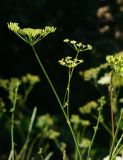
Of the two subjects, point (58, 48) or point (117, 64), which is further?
point (58, 48)

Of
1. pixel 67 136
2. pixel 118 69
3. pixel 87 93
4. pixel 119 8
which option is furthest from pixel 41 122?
pixel 118 69

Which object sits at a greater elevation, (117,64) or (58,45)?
(58,45)

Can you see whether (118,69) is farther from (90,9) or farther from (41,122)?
(90,9)

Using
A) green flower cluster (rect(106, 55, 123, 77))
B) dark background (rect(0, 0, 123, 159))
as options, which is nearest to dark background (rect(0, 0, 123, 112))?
dark background (rect(0, 0, 123, 159))

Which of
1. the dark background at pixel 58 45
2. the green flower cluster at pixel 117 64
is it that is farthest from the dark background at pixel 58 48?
the green flower cluster at pixel 117 64

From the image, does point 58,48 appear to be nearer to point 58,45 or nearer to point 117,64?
point 58,45

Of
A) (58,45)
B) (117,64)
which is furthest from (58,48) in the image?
(117,64)

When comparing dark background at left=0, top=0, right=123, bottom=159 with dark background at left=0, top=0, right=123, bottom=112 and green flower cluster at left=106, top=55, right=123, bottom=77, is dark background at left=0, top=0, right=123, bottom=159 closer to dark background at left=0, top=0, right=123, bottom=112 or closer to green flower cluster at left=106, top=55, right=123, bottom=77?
dark background at left=0, top=0, right=123, bottom=112

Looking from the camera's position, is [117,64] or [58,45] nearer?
[117,64]

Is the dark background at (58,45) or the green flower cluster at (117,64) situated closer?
the green flower cluster at (117,64)

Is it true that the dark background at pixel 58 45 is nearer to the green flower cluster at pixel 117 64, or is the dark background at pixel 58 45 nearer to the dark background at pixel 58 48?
the dark background at pixel 58 48

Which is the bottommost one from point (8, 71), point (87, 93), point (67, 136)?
point (67, 136)
